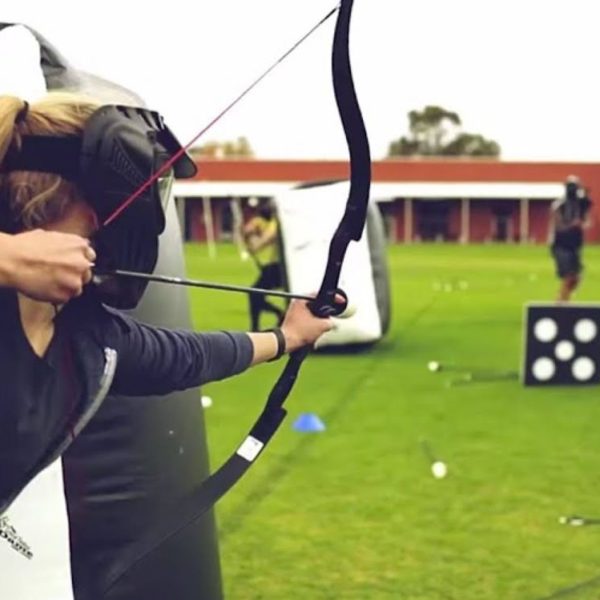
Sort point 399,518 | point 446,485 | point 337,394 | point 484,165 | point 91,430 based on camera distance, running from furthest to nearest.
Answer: point 484,165, point 337,394, point 446,485, point 399,518, point 91,430

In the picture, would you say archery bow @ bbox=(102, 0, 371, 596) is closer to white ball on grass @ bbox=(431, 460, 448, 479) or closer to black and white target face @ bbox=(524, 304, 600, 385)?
white ball on grass @ bbox=(431, 460, 448, 479)

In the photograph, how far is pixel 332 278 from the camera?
230 centimetres

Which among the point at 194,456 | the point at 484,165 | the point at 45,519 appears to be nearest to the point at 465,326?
the point at 194,456

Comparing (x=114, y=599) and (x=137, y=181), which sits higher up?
(x=137, y=181)

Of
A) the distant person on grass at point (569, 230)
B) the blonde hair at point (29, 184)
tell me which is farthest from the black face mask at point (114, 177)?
the distant person on grass at point (569, 230)

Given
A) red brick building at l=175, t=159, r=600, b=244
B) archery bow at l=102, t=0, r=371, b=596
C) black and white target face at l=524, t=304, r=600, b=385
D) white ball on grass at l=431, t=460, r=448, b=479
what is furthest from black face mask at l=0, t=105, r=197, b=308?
red brick building at l=175, t=159, r=600, b=244

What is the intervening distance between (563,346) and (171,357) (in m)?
7.20

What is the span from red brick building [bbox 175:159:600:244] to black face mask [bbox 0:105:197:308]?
41820 millimetres

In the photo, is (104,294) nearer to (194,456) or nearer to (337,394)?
(194,456)

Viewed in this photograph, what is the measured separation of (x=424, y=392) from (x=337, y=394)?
618mm

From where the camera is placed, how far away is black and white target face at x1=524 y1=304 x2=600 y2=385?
8.88m

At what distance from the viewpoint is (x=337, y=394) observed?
29.5 feet

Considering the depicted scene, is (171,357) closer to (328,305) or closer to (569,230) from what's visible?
(328,305)

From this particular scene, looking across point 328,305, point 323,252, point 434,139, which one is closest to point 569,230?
point 323,252
